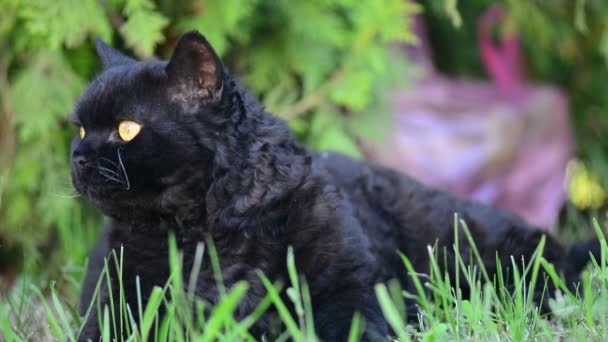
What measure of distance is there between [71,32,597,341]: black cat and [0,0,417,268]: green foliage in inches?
28.2

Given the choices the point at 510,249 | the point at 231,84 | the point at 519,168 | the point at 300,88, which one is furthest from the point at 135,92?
the point at 519,168

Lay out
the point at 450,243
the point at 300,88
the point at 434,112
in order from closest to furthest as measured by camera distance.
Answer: the point at 450,243 < the point at 300,88 < the point at 434,112

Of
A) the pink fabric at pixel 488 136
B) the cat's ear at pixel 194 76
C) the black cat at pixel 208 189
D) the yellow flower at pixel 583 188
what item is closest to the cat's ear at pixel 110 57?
the black cat at pixel 208 189

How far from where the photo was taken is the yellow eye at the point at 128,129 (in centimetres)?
140

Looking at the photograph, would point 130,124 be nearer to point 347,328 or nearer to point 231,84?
point 231,84

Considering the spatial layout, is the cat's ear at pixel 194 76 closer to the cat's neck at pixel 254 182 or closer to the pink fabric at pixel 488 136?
the cat's neck at pixel 254 182

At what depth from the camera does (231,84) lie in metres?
1.45

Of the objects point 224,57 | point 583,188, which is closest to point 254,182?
point 224,57

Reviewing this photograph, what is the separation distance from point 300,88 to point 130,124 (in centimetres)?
122

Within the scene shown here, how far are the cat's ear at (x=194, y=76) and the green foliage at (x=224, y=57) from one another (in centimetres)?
71

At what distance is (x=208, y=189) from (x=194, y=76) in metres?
0.22

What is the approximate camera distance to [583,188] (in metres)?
3.33

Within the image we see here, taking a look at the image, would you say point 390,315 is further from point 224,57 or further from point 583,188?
point 583,188

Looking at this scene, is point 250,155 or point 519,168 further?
point 519,168
